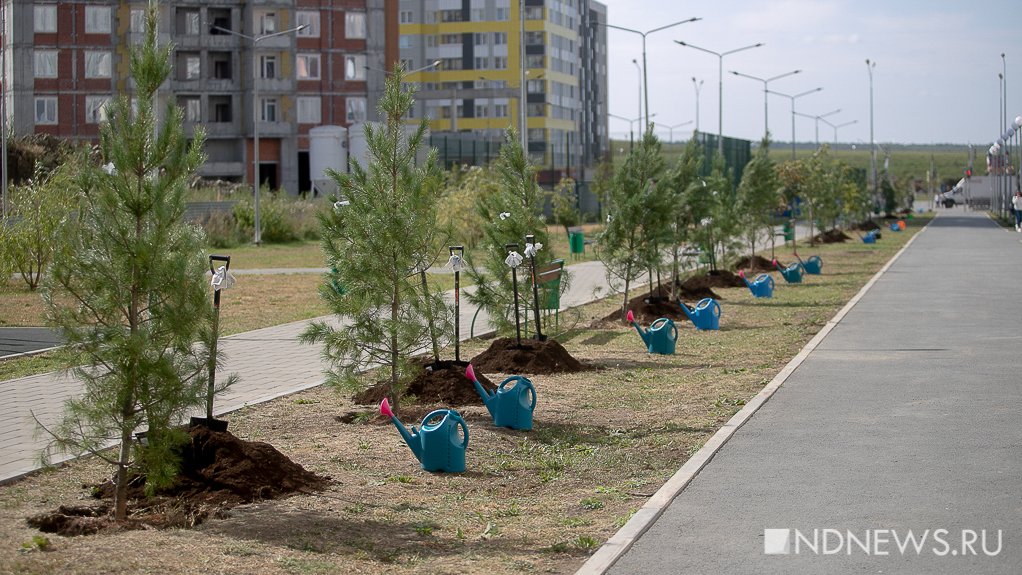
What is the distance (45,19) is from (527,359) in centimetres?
5933

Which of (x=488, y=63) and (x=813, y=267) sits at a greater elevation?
(x=488, y=63)

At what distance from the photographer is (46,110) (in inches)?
2589

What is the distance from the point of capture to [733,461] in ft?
27.9

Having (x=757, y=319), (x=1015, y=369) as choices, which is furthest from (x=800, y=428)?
(x=757, y=319)

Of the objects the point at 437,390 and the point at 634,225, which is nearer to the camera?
the point at 437,390

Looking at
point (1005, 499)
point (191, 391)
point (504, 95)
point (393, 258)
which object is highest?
point (504, 95)

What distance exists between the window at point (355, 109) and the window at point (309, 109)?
63.9 inches

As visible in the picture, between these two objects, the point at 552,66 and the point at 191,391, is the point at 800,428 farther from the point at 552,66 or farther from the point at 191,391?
the point at 552,66

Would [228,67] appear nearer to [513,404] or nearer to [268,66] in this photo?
Result: [268,66]

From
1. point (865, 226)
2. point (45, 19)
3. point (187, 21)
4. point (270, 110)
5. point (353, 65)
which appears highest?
point (187, 21)

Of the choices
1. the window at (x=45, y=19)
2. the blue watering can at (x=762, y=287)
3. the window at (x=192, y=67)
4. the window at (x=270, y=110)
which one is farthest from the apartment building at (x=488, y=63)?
the blue watering can at (x=762, y=287)

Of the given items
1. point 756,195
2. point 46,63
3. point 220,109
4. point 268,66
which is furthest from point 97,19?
point 756,195

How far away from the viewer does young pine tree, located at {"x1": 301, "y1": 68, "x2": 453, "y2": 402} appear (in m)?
9.80

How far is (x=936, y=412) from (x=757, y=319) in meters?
9.20
